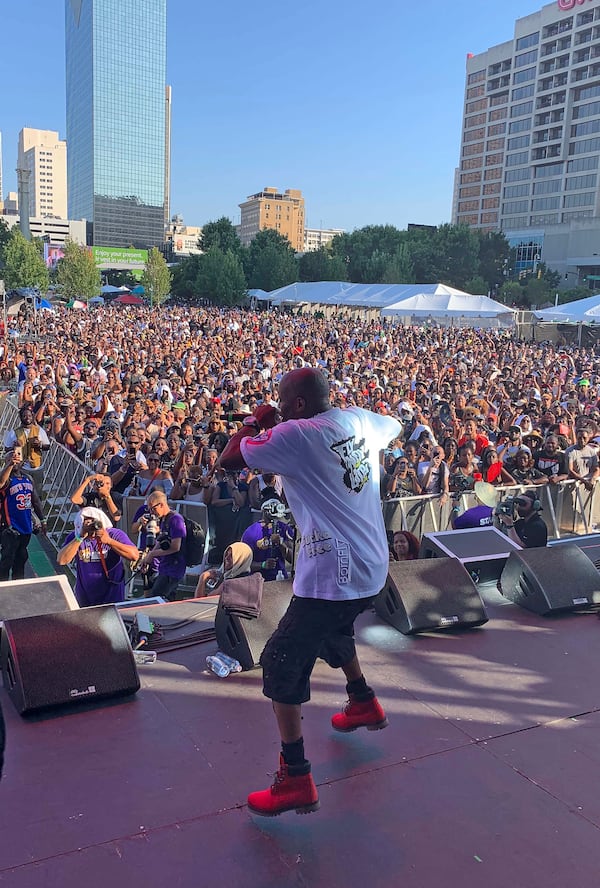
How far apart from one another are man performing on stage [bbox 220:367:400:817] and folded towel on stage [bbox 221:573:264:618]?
4.27 ft

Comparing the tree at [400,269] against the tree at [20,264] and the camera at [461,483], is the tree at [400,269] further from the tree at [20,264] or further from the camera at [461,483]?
the camera at [461,483]

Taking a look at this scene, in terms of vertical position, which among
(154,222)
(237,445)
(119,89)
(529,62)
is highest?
(119,89)

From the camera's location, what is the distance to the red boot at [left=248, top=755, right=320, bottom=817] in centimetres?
277

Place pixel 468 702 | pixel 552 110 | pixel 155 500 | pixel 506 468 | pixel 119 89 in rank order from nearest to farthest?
pixel 468 702 → pixel 155 500 → pixel 506 468 → pixel 552 110 → pixel 119 89

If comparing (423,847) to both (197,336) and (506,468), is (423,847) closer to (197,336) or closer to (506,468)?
(506,468)

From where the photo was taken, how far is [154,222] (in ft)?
563

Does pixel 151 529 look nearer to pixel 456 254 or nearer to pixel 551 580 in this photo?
pixel 551 580

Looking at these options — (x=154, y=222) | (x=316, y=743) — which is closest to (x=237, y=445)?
(x=316, y=743)

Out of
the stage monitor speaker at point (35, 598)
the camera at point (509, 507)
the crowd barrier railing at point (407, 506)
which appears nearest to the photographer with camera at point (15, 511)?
the crowd barrier railing at point (407, 506)

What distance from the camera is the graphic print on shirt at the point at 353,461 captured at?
2.83 metres

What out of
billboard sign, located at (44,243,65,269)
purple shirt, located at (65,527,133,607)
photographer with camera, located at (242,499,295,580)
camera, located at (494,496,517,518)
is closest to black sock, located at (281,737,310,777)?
photographer with camera, located at (242,499,295,580)

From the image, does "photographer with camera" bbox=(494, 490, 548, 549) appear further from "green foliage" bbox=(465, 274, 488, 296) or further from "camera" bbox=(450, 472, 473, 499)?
"green foliage" bbox=(465, 274, 488, 296)

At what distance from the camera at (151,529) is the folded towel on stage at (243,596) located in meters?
2.23

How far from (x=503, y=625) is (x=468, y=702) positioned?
1.15m
